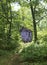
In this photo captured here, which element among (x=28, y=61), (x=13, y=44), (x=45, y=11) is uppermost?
(x=45, y=11)

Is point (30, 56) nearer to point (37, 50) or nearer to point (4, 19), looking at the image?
point (37, 50)

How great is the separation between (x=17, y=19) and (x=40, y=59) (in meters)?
12.9

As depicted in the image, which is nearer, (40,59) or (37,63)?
(37,63)

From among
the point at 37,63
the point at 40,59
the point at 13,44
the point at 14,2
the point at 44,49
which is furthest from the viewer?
the point at 14,2

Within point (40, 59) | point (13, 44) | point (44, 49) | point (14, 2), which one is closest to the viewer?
point (40, 59)

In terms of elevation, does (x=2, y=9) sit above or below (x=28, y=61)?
above

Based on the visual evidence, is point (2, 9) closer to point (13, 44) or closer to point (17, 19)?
point (17, 19)

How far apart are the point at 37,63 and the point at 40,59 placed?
100 cm

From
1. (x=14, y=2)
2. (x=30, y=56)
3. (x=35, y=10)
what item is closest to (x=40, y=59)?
(x=30, y=56)

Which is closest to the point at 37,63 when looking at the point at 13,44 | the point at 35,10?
the point at 13,44

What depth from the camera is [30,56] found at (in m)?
15.2

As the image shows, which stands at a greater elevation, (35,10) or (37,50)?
(35,10)

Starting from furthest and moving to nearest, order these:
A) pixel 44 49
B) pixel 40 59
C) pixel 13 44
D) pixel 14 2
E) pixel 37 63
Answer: pixel 14 2
pixel 13 44
pixel 44 49
pixel 40 59
pixel 37 63

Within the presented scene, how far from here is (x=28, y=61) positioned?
14.7 meters
